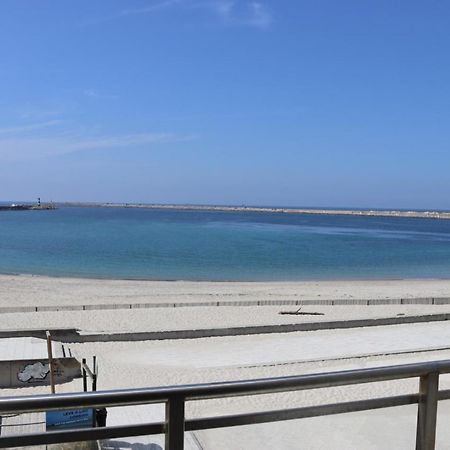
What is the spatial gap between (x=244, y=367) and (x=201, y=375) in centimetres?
90

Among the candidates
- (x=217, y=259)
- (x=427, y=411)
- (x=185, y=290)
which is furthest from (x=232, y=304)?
(x=217, y=259)

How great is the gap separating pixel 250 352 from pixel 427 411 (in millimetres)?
10642

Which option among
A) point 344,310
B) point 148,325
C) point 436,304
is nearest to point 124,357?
point 148,325

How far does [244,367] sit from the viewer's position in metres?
11.4

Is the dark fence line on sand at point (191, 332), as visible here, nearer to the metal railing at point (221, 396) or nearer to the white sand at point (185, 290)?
the white sand at point (185, 290)

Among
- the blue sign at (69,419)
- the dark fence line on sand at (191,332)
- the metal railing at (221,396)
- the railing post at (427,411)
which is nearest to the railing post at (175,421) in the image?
the metal railing at (221,396)

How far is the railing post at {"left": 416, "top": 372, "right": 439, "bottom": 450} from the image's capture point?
2.39m

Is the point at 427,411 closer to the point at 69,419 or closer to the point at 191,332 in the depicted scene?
the point at 69,419

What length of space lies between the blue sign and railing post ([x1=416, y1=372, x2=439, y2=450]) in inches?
54.0

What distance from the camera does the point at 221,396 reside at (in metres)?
1.98

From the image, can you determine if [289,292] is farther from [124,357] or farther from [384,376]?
[384,376]

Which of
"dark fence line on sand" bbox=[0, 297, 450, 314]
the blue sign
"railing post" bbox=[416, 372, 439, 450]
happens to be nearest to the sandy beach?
"railing post" bbox=[416, 372, 439, 450]

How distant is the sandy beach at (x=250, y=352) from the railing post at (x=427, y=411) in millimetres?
43

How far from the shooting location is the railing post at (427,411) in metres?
2.39
